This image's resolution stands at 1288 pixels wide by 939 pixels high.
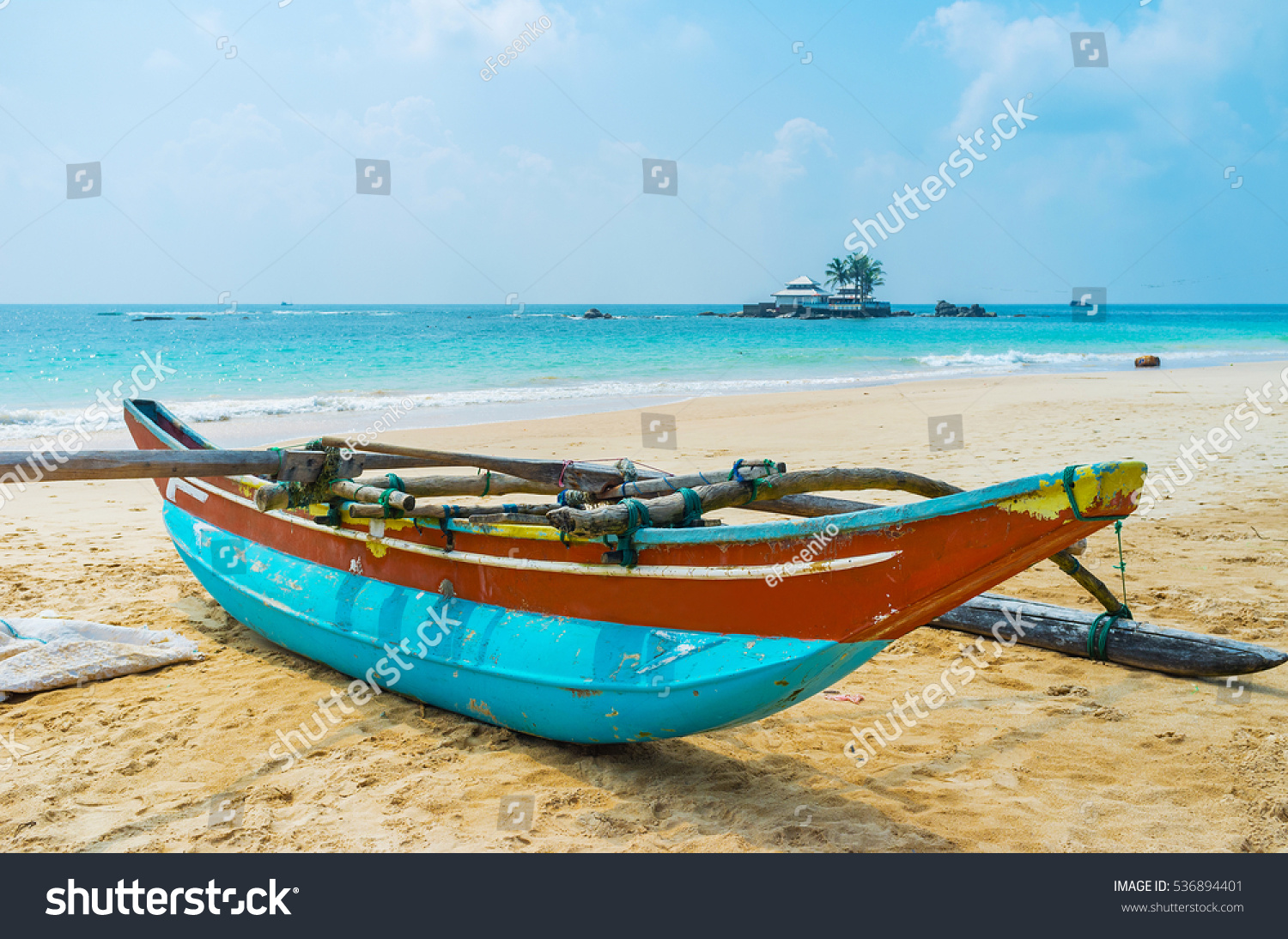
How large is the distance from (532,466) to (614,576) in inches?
68.5

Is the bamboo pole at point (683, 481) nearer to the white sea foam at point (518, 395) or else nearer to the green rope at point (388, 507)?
the green rope at point (388, 507)

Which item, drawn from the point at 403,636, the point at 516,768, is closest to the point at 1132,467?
the point at 516,768

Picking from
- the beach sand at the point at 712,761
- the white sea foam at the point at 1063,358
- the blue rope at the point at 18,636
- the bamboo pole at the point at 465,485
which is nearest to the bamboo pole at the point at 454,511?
the bamboo pole at the point at 465,485

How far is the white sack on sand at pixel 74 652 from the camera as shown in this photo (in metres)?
4.27

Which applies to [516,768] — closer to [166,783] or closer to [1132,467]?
[166,783]

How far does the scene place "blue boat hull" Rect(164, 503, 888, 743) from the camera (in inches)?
116

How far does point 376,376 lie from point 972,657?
2137cm

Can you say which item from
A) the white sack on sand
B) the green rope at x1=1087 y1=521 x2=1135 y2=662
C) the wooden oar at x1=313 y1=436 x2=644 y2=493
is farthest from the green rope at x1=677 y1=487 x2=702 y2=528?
the white sack on sand

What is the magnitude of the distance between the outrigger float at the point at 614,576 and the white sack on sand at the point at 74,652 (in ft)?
1.58

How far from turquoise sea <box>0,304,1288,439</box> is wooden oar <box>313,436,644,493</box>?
966cm

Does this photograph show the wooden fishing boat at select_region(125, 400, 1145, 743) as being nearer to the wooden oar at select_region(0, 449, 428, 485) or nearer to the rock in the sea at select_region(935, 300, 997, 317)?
the wooden oar at select_region(0, 449, 428, 485)

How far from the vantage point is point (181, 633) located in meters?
5.20

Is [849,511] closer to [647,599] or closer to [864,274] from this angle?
[647,599]

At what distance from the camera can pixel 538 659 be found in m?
3.43
